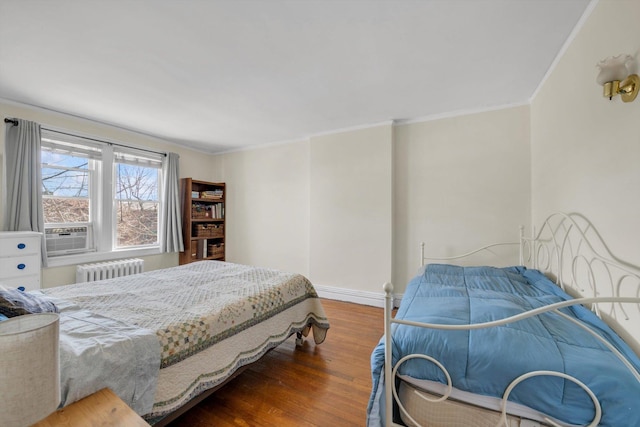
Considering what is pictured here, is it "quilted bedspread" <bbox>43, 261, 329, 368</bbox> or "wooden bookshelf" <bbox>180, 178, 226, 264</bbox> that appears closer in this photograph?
"quilted bedspread" <bbox>43, 261, 329, 368</bbox>

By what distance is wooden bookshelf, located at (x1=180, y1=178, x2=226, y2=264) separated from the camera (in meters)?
4.35

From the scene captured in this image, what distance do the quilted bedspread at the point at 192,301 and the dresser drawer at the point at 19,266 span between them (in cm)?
107

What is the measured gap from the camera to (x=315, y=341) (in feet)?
7.80

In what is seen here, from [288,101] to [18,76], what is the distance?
2337 millimetres

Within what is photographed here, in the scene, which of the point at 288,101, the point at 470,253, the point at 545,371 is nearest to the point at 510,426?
the point at 545,371

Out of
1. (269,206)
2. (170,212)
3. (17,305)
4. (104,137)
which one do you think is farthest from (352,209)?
(104,137)

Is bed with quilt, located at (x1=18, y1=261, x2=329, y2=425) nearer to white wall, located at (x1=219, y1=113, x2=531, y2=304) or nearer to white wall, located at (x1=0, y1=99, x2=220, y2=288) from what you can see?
white wall, located at (x1=219, y1=113, x2=531, y2=304)

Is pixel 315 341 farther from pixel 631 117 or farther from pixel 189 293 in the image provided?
pixel 631 117

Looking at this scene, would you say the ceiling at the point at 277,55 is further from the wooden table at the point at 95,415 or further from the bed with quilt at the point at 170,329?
the wooden table at the point at 95,415

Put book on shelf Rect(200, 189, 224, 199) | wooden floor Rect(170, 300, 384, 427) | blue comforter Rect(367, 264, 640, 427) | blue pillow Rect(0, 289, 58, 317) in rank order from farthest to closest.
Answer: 1. book on shelf Rect(200, 189, 224, 199)
2. wooden floor Rect(170, 300, 384, 427)
3. blue pillow Rect(0, 289, 58, 317)
4. blue comforter Rect(367, 264, 640, 427)

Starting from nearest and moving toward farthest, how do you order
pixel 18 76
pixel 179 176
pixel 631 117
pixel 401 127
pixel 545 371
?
pixel 545 371 → pixel 631 117 → pixel 18 76 → pixel 401 127 → pixel 179 176

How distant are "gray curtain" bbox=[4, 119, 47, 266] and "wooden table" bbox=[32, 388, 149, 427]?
2.96 metres

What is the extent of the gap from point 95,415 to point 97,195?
3.53 m

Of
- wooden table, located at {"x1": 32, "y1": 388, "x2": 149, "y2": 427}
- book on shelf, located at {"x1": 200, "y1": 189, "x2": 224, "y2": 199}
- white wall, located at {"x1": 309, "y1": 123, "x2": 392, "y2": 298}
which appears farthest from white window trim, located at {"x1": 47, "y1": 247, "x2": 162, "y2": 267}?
wooden table, located at {"x1": 32, "y1": 388, "x2": 149, "y2": 427}
